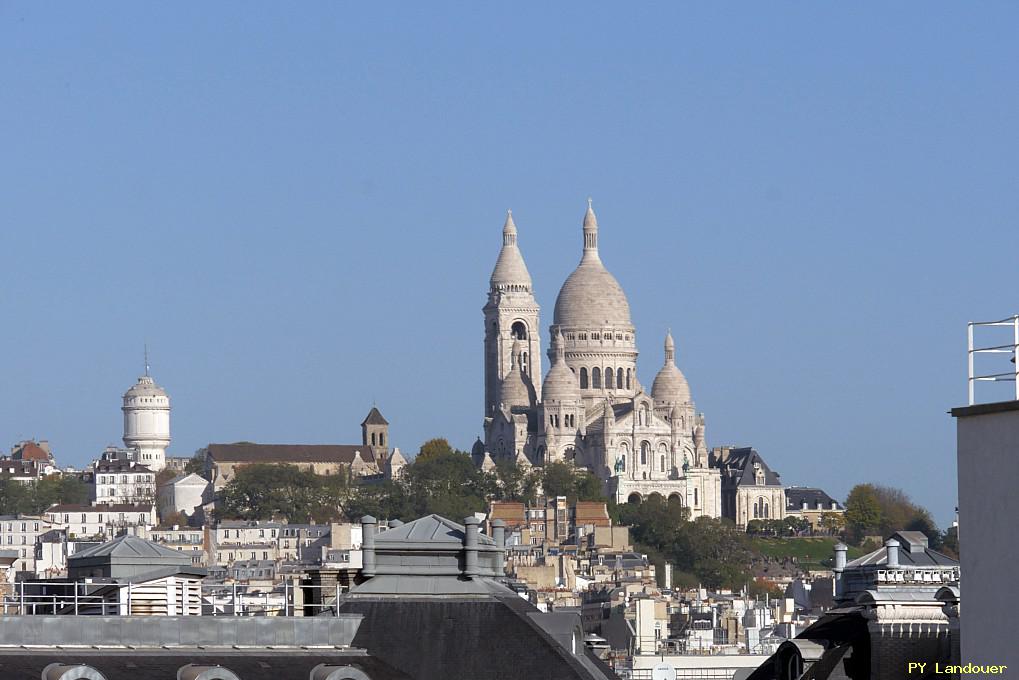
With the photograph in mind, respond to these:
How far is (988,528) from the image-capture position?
1491 cm

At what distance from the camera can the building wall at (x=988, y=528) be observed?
48.4ft

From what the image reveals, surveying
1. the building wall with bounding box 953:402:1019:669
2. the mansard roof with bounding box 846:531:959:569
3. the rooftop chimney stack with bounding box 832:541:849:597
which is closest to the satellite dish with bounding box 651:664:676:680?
the mansard roof with bounding box 846:531:959:569

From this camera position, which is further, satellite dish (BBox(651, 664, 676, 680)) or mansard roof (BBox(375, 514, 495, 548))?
satellite dish (BBox(651, 664, 676, 680))

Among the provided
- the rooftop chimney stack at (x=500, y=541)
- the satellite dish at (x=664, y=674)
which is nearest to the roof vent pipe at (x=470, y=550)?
the rooftop chimney stack at (x=500, y=541)

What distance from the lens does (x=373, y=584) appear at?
2520cm

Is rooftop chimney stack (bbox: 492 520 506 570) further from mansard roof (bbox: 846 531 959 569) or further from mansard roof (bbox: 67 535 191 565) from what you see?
mansard roof (bbox: 846 531 959 569)

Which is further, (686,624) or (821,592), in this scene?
(821,592)

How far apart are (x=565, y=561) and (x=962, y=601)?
182966mm

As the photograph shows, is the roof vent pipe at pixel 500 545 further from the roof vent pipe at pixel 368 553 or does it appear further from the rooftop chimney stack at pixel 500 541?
the roof vent pipe at pixel 368 553

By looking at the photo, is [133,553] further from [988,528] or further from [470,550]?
[988,528]

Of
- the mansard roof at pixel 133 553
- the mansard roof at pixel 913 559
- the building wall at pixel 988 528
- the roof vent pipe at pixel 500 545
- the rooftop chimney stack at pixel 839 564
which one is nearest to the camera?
the building wall at pixel 988 528

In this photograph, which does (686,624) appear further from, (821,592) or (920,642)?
(920,642)

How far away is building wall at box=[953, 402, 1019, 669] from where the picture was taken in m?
14.8

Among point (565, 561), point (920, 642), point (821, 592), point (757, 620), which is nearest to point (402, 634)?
point (920, 642)
